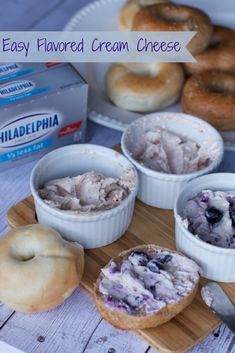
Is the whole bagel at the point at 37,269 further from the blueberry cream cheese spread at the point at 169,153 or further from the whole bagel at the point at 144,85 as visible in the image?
the whole bagel at the point at 144,85

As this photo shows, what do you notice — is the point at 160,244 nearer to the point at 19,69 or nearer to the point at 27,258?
the point at 27,258

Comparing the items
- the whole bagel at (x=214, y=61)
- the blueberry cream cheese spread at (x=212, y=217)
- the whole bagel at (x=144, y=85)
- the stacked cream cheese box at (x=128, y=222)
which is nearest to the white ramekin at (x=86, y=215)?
the stacked cream cheese box at (x=128, y=222)

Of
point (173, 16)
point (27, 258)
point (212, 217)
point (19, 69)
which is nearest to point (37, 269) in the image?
point (27, 258)

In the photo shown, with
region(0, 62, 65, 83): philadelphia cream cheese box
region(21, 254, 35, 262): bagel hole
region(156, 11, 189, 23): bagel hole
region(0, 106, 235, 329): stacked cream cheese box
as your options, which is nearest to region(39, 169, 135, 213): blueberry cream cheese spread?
region(0, 106, 235, 329): stacked cream cheese box

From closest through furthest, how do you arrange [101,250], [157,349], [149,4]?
1. [157,349]
2. [101,250]
3. [149,4]

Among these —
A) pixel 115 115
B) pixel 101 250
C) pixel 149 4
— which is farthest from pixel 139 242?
pixel 149 4

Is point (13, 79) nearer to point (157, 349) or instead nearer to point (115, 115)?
point (115, 115)

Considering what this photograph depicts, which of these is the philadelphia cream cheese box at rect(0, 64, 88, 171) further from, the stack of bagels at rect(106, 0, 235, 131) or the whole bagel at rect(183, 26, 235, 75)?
the whole bagel at rect(183, 26, 235, 75)
